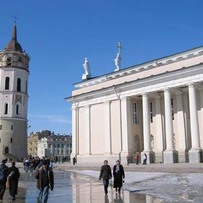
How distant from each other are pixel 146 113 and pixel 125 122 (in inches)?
133

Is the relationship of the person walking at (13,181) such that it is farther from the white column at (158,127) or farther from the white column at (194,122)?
the white column at (158,127)

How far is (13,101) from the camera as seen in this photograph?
74062mm

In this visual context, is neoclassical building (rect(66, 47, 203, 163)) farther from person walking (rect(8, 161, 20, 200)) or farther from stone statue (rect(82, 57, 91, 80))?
person walking (rect(8, 161, 20, 200))

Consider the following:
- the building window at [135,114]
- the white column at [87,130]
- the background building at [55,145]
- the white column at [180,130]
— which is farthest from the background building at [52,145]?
the white column at [180,130]

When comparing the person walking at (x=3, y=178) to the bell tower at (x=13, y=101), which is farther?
the bell tower at (x=13, y=101)

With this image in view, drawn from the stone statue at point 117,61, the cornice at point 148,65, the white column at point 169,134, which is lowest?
the white column at point 169,134

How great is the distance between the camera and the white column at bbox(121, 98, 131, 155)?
4050 cm

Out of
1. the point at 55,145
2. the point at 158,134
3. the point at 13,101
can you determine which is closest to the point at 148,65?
the point at 158,134

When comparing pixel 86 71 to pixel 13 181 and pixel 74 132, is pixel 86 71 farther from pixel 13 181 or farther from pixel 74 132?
pixel 13 181

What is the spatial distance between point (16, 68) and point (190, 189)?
66.6 meters

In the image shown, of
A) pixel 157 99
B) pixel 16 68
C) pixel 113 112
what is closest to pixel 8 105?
pixel 16 68

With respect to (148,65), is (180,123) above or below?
below

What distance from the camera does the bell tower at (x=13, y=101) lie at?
237 feet

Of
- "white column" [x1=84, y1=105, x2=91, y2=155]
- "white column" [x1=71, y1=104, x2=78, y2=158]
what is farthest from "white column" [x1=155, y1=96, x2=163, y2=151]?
"white column" [x1=71, y1=104, x2=78, y2=158]
